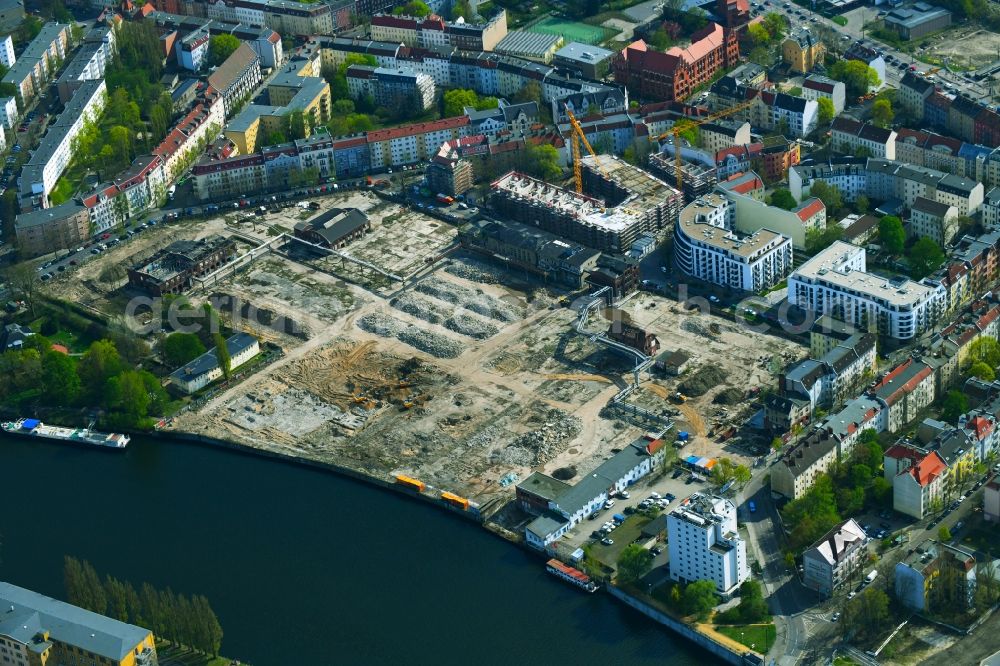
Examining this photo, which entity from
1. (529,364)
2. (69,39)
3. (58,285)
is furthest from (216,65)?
(529,364)

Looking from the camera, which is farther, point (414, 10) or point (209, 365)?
point (414, 10)

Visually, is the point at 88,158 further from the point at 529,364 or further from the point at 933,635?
the point at 933,635

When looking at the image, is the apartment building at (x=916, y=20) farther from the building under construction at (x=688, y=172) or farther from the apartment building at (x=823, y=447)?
the apartment building at (x=823, y=447)

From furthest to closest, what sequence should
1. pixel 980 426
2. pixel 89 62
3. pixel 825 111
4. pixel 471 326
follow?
pixel 89 62, pixel 825 111, pixel 471 326, pixel 980 426

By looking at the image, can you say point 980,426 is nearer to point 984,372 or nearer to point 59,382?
point 984,372

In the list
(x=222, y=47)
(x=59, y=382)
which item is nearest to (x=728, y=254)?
(x=59, y=382)

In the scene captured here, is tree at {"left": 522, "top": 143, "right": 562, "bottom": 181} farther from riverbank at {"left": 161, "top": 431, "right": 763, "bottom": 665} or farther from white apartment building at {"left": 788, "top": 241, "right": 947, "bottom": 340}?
riverbank at {"left": 161, "top": 431, "right": 763, "bottom": 665}
